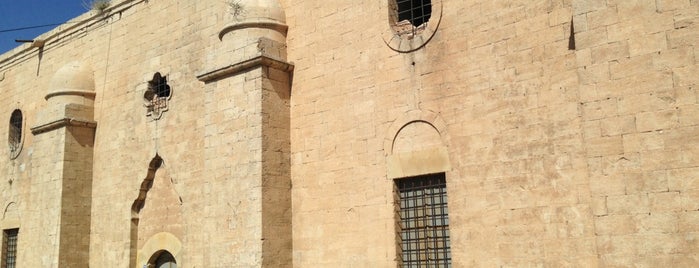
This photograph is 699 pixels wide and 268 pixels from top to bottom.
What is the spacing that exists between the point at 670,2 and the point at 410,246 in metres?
3.59

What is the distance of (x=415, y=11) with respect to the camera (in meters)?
8.18

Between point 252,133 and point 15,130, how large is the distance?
27.1 ft

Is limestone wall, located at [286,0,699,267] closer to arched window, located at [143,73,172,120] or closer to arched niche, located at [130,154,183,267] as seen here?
arched niche, located at [130,154,183,267]

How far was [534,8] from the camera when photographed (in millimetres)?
6844

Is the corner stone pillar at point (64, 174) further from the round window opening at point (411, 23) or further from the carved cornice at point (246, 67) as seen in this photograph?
the round window opening at point (411, 23)

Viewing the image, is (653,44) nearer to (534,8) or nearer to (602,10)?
(602,10)

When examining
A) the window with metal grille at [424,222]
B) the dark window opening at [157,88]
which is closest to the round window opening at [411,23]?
the window with metal grille at [424,222]

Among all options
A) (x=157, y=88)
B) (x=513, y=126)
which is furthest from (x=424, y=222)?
(x=157, y=88)

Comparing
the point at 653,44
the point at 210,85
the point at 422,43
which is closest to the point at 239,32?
the point at 210,85

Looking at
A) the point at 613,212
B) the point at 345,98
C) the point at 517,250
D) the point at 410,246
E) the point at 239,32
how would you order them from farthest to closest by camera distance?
the point at 239,32
the point at 345,98
the point at 410,246
the point at 517,250
the point at 613,212

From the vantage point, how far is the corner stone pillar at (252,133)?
27.2 ft

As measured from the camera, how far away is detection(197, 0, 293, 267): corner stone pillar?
828 cm

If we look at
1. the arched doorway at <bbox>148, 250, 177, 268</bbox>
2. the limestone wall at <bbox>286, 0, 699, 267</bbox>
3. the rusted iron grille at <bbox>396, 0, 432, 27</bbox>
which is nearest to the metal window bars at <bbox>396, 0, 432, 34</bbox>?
the rusted iron grille at <bbox>396, 0, 432, 27</bbox>

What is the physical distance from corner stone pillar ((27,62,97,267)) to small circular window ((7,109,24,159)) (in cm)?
186
